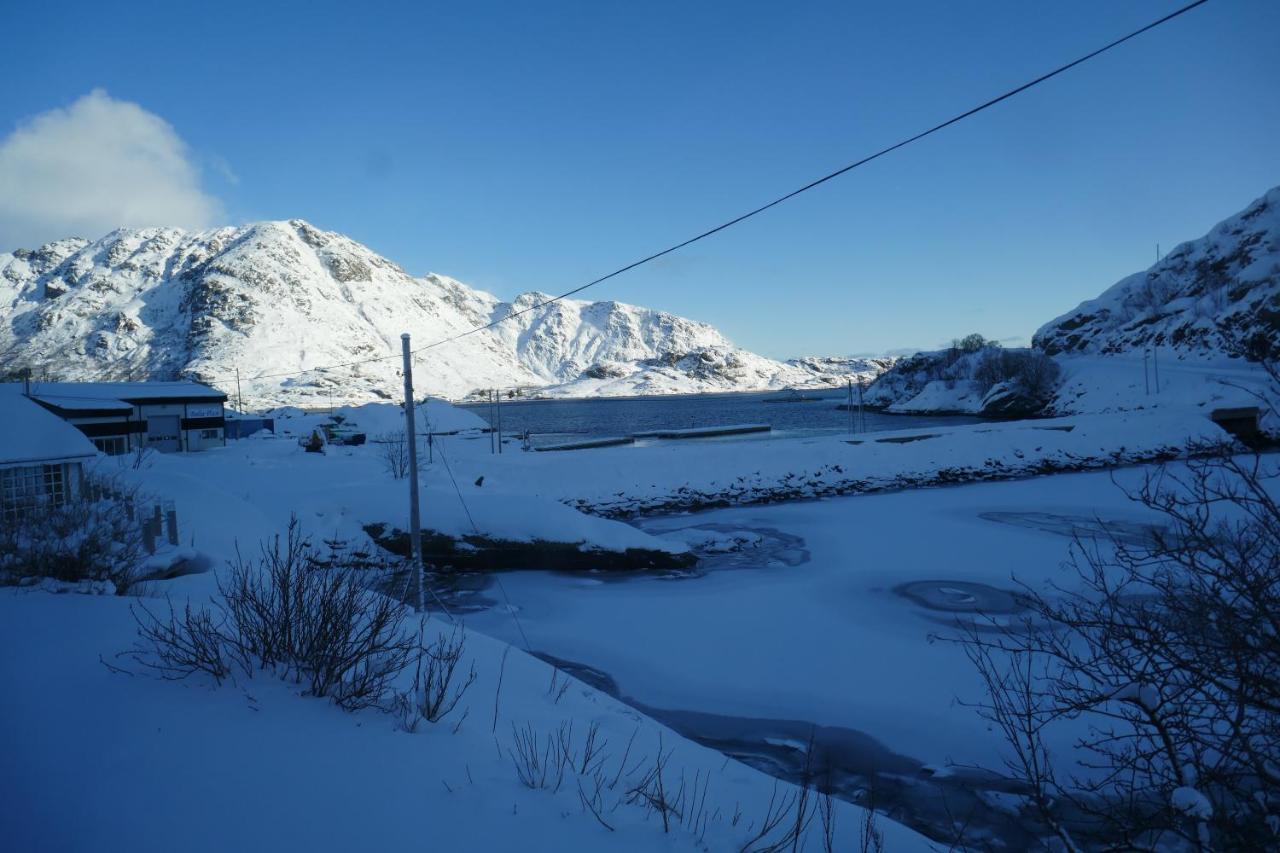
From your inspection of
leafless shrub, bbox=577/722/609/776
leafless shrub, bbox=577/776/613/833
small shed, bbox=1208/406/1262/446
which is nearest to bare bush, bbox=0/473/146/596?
leafless shrub, bbox=577/722/609/776

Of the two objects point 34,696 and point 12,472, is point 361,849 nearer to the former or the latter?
point 34,696

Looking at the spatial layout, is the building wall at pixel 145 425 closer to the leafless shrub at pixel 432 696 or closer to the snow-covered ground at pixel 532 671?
the snow-covered ground at pixel 532 671

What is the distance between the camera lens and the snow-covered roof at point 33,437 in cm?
1548

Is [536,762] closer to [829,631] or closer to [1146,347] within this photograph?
[829,631]

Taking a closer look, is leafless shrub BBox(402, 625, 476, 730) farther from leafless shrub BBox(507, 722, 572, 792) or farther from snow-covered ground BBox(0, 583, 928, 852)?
leafless shrub BBox(507, 722, 572, 792)

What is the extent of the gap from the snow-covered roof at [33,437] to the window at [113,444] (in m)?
27.9

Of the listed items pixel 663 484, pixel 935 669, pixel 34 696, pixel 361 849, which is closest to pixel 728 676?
pixel 935 669

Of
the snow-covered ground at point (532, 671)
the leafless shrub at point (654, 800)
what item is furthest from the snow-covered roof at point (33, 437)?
the leafless shrub at point (654, 800)

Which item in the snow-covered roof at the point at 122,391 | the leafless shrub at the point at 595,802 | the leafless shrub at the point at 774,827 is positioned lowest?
the leafless shrub at the point at 774,827

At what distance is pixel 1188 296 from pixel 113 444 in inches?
4122

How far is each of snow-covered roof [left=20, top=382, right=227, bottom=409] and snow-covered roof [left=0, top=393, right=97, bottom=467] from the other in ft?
92.4

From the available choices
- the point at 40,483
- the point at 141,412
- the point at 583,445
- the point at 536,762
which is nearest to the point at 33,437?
the point at 40,483

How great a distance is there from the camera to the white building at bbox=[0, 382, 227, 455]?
39.3 m

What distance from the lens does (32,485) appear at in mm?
16375
